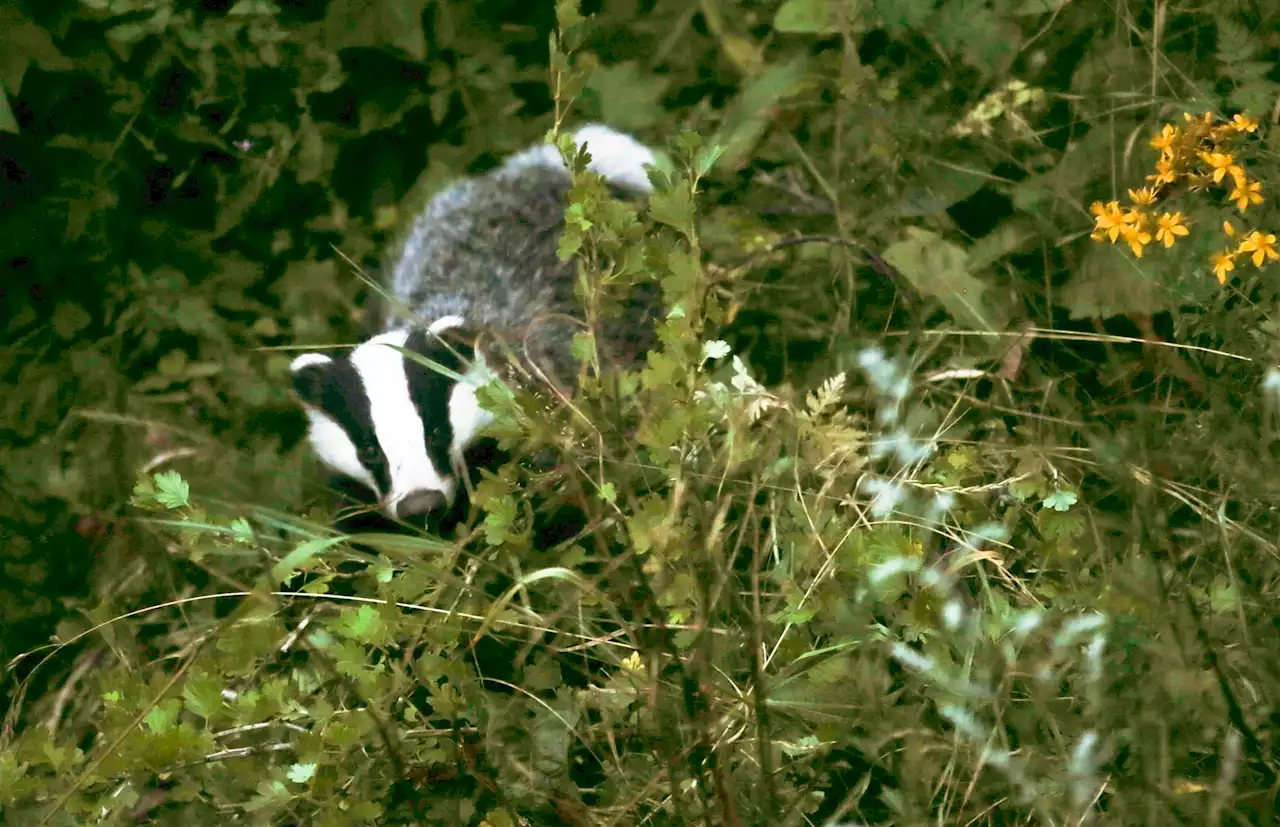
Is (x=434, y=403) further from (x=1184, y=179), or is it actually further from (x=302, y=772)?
(x=1184, y=179)

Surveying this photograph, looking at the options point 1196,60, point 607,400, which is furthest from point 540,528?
point 1196,60

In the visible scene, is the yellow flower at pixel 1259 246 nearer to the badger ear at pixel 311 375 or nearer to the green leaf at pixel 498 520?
the green leaf at pixel 498 520

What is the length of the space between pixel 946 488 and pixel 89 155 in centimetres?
299

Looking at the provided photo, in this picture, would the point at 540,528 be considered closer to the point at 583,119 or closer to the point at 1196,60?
the point at 583,119

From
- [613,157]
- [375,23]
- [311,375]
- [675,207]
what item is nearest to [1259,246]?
[675,207]

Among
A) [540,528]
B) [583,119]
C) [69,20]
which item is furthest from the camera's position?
[583,119]

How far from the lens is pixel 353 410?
2842 millimetres

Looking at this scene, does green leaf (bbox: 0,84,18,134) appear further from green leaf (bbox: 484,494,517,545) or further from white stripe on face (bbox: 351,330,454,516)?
green leaf (bbox: 484,494,517,545)

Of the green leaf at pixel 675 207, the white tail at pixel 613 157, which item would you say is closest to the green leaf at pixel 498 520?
the green leaf at pixel 675 207

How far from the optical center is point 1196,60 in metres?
2.47

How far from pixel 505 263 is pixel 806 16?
3.99ft

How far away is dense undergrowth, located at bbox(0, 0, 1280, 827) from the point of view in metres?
1.37

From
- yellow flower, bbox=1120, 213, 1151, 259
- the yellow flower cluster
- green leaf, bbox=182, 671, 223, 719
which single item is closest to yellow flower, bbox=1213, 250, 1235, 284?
the yellow flower cluster

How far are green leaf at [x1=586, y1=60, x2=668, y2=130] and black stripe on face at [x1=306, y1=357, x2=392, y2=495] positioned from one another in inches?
40.9
